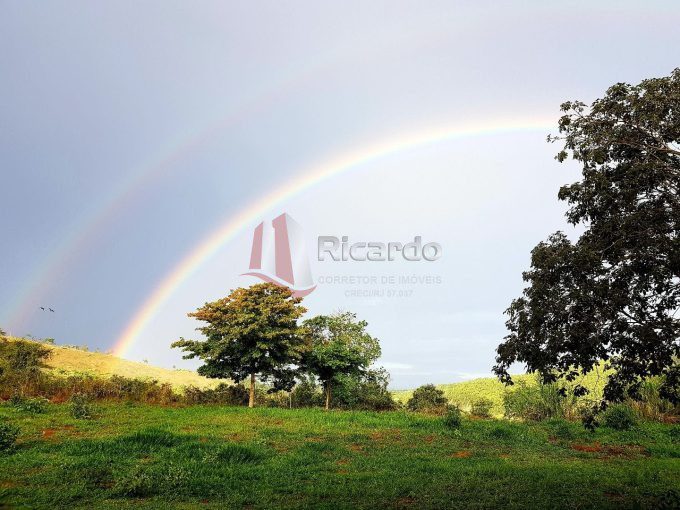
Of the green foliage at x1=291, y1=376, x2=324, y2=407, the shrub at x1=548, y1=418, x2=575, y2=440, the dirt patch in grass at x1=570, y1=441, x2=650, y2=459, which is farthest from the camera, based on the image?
the green foliage at x1=291, y1=376, x2=324, y2=407

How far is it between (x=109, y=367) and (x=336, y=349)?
1369 inches

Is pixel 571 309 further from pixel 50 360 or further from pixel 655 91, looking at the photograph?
pixel 50 360

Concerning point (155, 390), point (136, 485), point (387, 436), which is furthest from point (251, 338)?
point (136, 485)

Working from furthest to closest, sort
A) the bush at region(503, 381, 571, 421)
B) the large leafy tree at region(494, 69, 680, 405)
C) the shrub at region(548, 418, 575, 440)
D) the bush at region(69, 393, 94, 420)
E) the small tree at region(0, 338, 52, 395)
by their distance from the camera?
the bush at region(503, 381, 571, 421) < the small tree at region(0, 338, 52, 395) < the shrub at region(548, 418, 575, 440) < the bush at region(69, 393, 94, 420) < the large leafy tree at region(494, 69, 680, 405)

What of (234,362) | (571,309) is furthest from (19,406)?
(571,309)

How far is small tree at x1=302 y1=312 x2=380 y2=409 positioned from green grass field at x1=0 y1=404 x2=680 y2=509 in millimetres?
10095

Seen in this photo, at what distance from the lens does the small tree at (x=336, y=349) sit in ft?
101

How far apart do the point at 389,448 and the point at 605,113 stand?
1211cm

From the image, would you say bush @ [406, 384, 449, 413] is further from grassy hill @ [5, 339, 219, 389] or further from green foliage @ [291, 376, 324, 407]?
grassy hill @ [5, 339, 219, 389]

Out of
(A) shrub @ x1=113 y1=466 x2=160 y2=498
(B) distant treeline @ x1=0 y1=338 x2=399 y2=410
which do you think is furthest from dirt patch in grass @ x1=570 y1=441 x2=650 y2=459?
(B) distant treeline @ x1=0 y1=338 x2=399 y2=410

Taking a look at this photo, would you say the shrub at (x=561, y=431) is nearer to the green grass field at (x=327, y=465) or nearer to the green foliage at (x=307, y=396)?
the green grass field at (x=327, y=465)

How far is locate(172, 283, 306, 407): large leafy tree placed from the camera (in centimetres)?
2998

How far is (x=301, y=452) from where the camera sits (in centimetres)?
1430

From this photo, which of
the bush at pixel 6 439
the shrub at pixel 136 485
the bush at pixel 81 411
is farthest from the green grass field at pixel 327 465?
the bush at pixel 81 411
